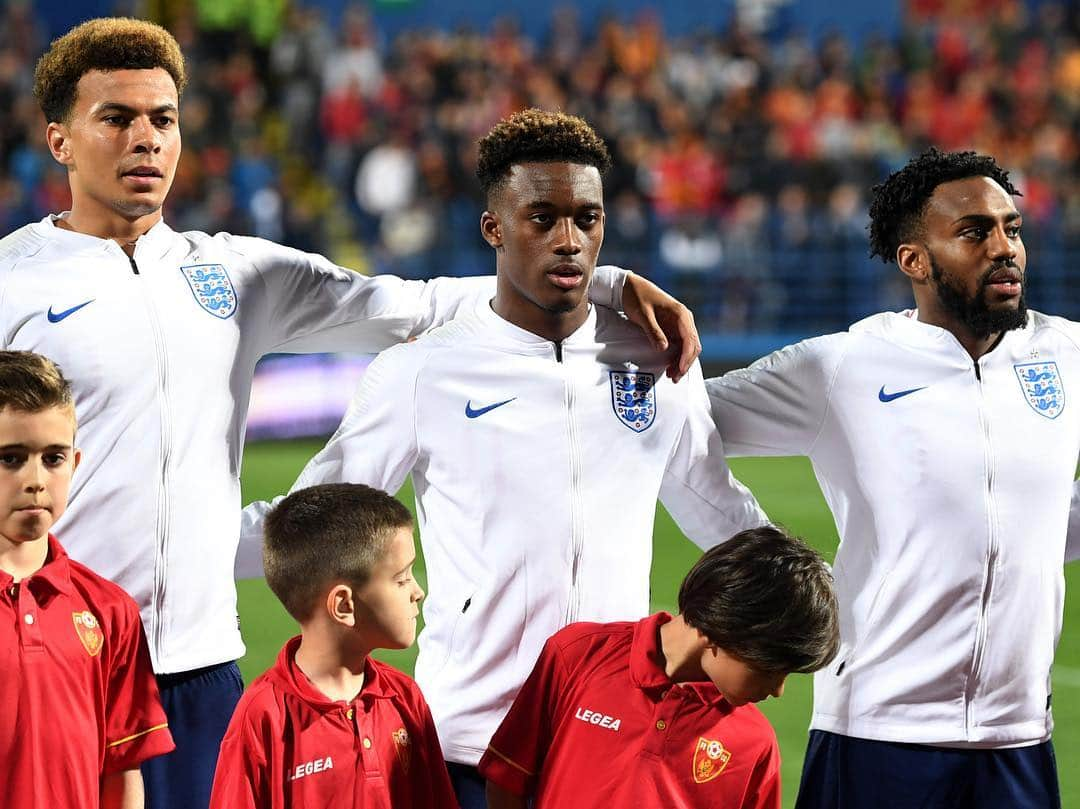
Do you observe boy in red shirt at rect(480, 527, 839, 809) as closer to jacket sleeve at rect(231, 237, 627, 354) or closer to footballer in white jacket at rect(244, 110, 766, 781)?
footballer in white jacket at rect(244, 110, 766, 781)

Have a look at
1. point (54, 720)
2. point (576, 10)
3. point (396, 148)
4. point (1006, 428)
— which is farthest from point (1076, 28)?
point (54, 720)

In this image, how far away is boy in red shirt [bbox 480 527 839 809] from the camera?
3.12 m

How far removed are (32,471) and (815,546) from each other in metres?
8.02

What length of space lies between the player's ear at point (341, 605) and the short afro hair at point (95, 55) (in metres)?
1.47

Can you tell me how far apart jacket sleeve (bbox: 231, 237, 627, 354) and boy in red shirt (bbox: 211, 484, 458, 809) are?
89 centimetres

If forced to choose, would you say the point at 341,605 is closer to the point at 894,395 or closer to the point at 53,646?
the point at 53,646

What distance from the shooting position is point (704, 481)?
12.8ft

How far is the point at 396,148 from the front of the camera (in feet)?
60.7

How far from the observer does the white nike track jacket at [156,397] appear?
146 inches

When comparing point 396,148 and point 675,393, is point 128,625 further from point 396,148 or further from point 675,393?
point 396,148

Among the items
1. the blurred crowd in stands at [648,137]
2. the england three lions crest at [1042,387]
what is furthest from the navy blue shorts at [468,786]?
the blurred crowd in stands at [648,137]

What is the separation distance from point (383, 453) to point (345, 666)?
651 mm

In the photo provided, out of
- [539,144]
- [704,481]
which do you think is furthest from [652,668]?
[539,144]

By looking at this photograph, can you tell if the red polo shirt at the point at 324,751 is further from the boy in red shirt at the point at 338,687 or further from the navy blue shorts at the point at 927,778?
the navy blue shorts at the point at 927,778
